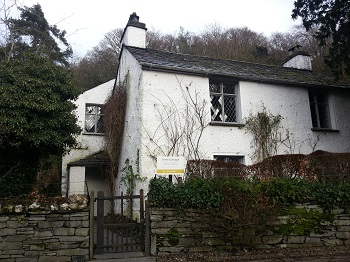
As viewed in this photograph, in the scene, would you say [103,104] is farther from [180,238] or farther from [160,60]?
[180,238]

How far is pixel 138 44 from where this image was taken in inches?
560

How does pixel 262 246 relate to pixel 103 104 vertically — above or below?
below

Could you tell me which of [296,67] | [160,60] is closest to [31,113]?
[160,60]

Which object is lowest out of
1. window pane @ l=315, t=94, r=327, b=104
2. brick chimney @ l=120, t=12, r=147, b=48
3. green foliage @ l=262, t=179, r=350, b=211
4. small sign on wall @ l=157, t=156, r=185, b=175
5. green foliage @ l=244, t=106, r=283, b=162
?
green foliage @ l=262, t=179, r=350, b=211

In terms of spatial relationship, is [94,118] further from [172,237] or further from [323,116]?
[323,116]

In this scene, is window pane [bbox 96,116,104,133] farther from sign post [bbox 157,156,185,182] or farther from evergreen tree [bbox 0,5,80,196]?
sign post [bbox 157,156,185,182]

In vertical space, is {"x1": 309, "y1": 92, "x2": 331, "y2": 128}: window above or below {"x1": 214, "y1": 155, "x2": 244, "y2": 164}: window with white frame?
above

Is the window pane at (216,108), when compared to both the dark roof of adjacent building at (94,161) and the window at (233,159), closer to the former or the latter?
the window at (233,159)

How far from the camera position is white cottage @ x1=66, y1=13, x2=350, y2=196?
35.9 ft

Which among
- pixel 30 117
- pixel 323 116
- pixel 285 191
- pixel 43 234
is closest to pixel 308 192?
pixel 285 191

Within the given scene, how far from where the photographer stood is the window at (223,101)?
12.2 metres

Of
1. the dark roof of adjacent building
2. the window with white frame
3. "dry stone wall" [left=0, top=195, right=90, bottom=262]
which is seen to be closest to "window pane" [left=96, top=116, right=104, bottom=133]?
the dark roof of adjacent building

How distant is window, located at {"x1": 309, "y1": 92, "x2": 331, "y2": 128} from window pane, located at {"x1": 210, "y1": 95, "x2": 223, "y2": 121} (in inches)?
197

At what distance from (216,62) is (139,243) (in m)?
10.2
